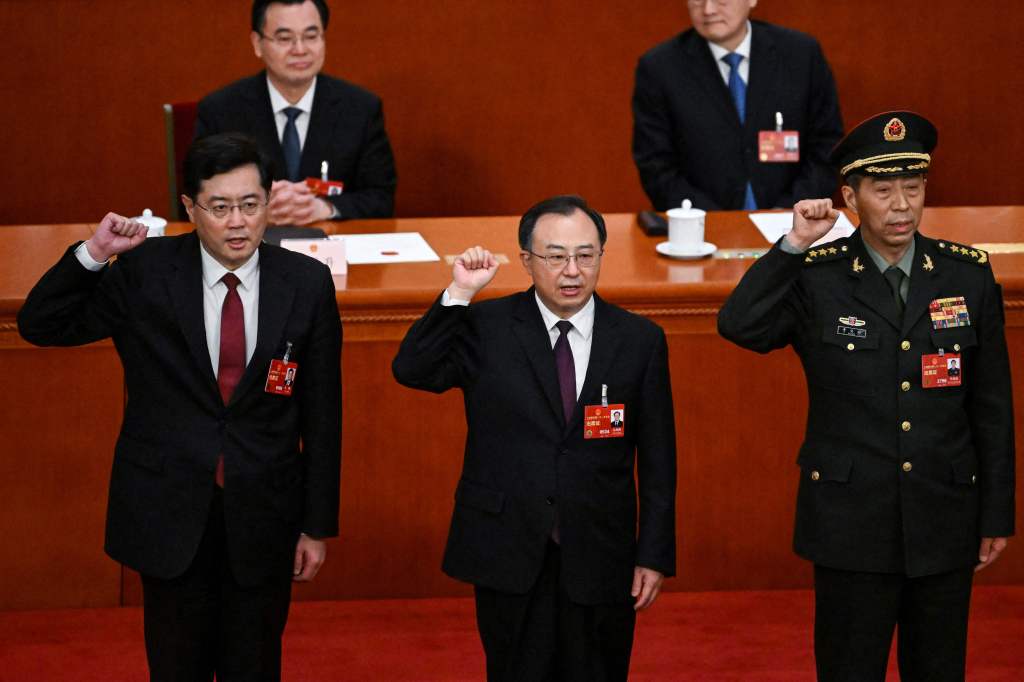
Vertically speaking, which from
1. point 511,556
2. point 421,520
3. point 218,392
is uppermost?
point 218,392

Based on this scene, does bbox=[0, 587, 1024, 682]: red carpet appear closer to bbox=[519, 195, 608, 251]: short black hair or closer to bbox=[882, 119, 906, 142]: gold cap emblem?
bbox=[519, 195, 608, 251]: short black hair

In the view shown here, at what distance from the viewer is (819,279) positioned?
9.37 ft

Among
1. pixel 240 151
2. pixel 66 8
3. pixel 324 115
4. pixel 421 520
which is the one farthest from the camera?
pixel 66 8

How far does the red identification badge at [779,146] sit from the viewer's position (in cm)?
473

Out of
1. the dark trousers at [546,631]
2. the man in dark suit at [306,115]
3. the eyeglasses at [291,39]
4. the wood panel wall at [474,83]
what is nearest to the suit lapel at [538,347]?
the dark trousers at [546,631]

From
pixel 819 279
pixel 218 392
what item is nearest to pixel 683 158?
pixel 819 279

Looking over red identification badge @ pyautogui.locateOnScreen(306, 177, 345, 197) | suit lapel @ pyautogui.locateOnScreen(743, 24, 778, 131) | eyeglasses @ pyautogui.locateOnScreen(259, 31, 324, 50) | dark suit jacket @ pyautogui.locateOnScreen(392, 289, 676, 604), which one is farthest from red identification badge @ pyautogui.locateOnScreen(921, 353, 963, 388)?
eyeglasses @ pyautogui.locateOnScreen(259, 31, 324, 50)

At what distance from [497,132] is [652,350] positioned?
11.3ft

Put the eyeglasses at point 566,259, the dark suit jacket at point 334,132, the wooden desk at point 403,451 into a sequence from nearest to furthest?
1. the eyeglasses at point 566,259
2. the wooden desk at point 403,451
3. the dark suit jacket at point 334,132

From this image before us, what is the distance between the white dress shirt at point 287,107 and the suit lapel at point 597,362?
2.16 meters

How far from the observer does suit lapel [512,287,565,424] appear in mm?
2797

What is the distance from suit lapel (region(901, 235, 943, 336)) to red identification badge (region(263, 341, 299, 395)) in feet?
3.63

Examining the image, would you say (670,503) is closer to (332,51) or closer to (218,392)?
(218,392)

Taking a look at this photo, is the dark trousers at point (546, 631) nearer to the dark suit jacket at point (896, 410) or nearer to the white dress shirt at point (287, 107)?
the dark suit jacket at point (896, 410)
